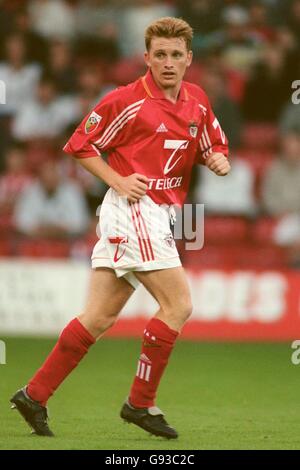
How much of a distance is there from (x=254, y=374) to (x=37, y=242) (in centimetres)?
386

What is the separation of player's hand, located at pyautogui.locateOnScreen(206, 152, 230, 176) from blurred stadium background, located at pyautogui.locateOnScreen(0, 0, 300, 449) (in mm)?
1774

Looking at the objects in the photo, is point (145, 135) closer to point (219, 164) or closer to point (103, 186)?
point (219, 164)

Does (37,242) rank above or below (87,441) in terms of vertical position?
below

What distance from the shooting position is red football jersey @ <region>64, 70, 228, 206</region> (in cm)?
617

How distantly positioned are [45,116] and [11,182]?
1210 millimetres

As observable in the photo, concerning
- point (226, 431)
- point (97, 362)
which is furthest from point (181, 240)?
point (226, 431)

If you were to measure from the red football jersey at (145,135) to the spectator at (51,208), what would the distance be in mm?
6378

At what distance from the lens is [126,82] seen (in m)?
14.3

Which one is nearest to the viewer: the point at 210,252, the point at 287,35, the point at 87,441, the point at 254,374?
the point at 87,441

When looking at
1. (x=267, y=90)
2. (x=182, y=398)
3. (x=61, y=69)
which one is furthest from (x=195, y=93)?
(x=61, y=69)

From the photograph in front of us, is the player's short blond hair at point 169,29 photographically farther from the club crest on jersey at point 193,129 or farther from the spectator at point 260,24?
the spectator at point 260,24

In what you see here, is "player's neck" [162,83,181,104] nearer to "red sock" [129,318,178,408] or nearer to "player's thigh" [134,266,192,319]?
"player's thigh" [134,266,192,319]

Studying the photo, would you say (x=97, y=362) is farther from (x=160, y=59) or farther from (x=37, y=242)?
(x=160, y=59)

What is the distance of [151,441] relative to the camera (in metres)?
6.11
